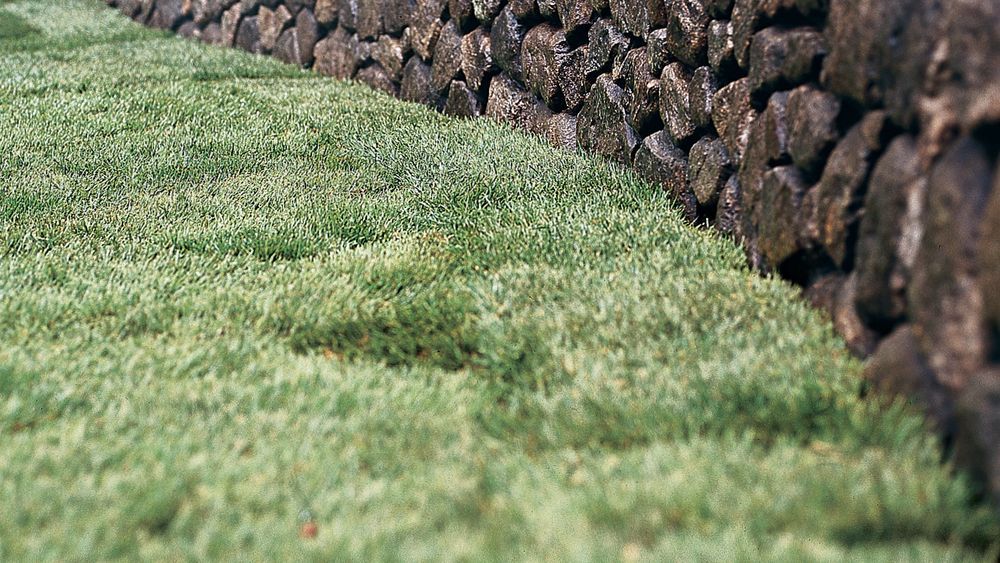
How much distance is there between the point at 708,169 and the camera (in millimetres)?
3289

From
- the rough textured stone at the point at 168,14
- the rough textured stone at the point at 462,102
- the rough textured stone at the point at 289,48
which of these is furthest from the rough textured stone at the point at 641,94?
the rough textured stone at the point at 168,14

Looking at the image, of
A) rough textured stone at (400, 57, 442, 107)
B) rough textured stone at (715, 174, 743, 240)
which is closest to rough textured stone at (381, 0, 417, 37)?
rough textured stone at (400, 57, 442, 107)

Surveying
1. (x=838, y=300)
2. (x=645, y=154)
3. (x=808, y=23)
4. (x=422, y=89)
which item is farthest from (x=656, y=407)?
(x=422, y=89)

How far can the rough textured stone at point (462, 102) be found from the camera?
5.09m

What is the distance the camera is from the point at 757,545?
1575 millimetres

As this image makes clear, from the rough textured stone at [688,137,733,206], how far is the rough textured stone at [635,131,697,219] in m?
0.06

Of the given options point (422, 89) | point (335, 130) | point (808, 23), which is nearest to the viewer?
point (808, 23)

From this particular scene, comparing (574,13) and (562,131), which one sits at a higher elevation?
(574,13)

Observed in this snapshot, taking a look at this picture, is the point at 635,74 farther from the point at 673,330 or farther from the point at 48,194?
the point at 48,194

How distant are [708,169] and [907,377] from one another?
1512 mm

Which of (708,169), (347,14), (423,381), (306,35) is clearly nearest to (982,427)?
(423,381)

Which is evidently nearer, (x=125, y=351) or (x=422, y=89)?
(x=125, y=351)

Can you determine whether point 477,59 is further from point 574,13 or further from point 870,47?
point 870,47

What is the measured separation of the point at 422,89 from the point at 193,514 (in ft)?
13.4
